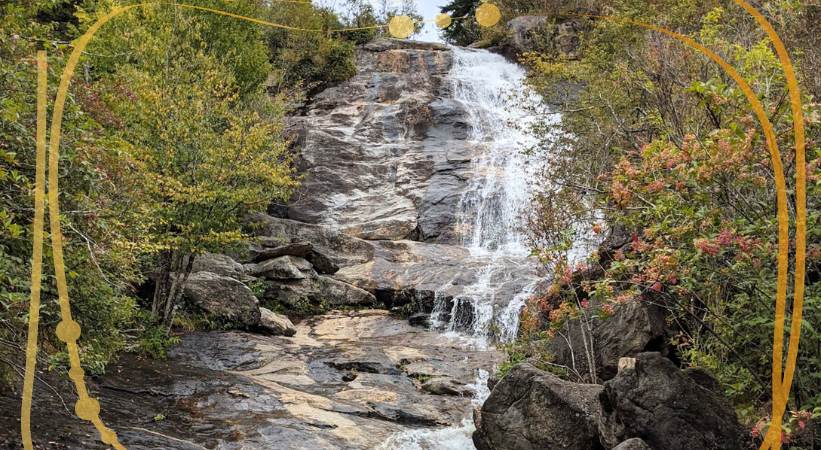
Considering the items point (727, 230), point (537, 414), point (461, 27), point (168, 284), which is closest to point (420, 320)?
point (168, 284)

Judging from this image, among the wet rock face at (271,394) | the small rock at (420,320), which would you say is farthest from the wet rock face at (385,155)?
the wet rock face at (271,394)

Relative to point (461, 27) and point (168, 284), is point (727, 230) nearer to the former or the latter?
point (168, 284)

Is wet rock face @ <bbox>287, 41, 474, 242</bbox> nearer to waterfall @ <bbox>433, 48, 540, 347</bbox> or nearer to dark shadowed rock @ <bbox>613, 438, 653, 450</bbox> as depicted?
waterfall @ <bbox>433, 48, 540, 347</bbox>

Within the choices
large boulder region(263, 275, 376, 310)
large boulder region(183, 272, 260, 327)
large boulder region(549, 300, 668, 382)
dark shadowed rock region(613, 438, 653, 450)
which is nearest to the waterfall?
large boulder region(263, 275, 376, 310)

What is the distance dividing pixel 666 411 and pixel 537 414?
2059 mm

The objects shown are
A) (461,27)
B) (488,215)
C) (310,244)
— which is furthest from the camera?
(461,27)

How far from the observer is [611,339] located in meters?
10.2

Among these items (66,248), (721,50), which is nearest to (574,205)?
(721,50)

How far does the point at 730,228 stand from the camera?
18.5ft

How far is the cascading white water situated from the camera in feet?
43.1

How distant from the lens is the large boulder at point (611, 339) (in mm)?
9656

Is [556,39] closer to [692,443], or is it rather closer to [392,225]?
[392,225]

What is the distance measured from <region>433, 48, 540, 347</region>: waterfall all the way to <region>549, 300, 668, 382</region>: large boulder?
3.66 metres

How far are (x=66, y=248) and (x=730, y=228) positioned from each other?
21.2ft
